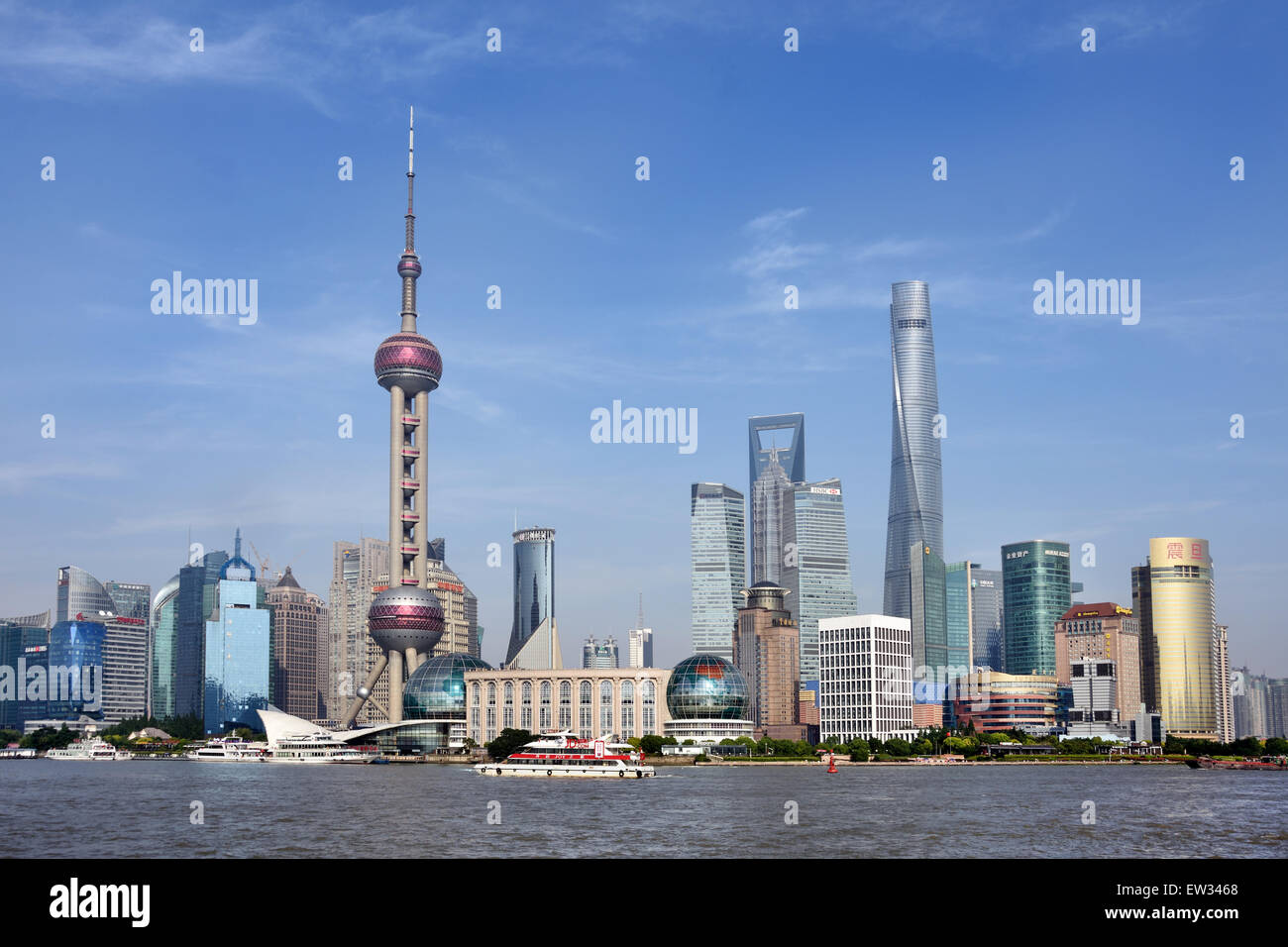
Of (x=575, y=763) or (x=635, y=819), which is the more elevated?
(x=635, y=819)

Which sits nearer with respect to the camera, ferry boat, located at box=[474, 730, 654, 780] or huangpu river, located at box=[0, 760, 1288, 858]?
huangpu river, located at box=[0, 760, 1288, 858]

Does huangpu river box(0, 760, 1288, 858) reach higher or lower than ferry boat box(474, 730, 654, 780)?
higher

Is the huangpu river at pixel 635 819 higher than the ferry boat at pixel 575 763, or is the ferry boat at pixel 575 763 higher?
the huangpu river at pixel 635 819

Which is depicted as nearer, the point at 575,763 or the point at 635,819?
the point at 635,819

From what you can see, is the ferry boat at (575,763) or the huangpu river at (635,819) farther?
the ferry boat at (575,763)
